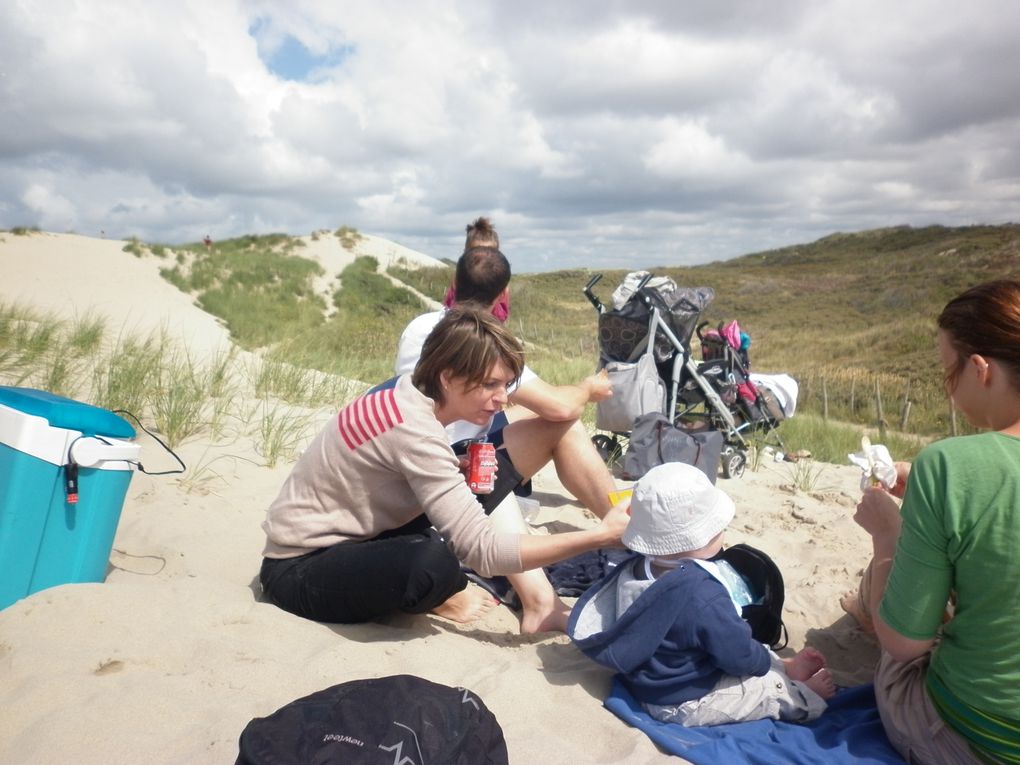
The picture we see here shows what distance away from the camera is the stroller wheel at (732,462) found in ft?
17.1

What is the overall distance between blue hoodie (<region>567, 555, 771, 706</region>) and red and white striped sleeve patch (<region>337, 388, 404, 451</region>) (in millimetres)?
884

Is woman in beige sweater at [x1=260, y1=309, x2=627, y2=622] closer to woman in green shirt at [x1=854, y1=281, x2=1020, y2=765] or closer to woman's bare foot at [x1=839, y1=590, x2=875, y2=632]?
woman in green shirt at [x1=854, y1=281, x2=1020, y2=765]

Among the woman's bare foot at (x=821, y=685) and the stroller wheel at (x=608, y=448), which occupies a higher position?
the woman's bare foot at (x=821, y=685)

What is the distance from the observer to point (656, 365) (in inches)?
221

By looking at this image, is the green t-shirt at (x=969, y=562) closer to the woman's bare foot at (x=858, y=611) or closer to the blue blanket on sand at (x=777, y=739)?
the blue blanket on sand at (x=777, y=739)

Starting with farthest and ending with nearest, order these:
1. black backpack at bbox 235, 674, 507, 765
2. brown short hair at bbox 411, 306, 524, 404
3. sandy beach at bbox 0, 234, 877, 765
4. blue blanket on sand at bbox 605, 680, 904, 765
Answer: brown short hair at bbox 411, 306, 524, 404, blue blanket on sand at bbox 605, 680, 904, 765, sandy beach at bbox 0, 234, 877, 765, black backpack at bbox 235, 674, 507, 765

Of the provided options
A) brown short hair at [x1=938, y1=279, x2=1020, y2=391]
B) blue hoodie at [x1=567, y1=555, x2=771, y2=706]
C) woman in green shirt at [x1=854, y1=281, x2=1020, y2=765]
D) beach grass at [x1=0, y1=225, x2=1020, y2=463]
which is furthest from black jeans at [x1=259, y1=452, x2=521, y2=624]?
beach grass at [x1=0, y1=225, x2=1020, y2=463]

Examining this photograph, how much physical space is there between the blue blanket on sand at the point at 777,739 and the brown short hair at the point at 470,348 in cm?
108

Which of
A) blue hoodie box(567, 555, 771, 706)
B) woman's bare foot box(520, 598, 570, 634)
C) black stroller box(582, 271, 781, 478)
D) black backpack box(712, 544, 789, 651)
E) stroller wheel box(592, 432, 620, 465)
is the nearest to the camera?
blue hoodie box(567, 555, 771, 706)

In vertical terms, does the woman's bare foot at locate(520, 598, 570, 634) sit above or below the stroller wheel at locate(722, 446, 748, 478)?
below

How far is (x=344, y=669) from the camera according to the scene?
2.17 m

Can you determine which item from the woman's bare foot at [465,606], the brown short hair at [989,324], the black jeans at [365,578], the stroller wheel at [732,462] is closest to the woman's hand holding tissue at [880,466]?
the brown short hair at [989,324]

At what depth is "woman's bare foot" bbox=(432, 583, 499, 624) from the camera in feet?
9.34

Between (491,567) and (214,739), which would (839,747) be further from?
(214,739)
